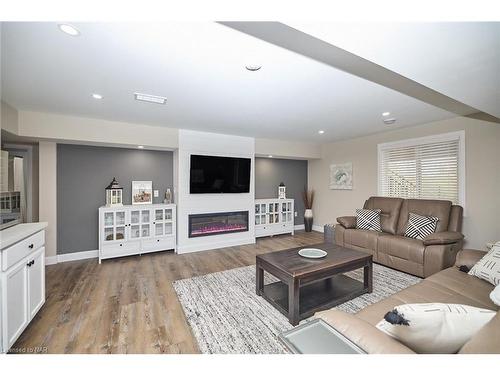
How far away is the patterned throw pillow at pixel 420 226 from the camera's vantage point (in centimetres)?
313

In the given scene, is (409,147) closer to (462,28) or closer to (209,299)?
(462,28)

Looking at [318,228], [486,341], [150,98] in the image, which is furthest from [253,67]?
[318,228]

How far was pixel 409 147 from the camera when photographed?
4.02m

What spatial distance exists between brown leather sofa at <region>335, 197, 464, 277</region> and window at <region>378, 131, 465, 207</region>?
42cm

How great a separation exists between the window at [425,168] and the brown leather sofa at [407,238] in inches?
16.4

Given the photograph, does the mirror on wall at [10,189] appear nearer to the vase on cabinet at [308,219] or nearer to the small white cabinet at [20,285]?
the small white cabinet at [20,285]

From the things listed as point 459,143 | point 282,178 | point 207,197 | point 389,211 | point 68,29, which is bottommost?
point 389,211

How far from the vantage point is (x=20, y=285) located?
5.66 ft

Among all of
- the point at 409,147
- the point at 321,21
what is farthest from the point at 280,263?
the point at 409,147

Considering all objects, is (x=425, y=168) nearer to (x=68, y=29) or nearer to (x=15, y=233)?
(x=68, y=29)

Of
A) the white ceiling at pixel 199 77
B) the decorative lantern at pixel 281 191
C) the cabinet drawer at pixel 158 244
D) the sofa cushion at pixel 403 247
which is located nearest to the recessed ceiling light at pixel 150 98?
the white ceiling at pixel 199 77

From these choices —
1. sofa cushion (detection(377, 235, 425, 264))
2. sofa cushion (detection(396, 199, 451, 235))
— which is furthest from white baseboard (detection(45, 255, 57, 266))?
sofa cushion (detection(396, 199, 451, 235))

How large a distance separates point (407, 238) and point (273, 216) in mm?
2748
